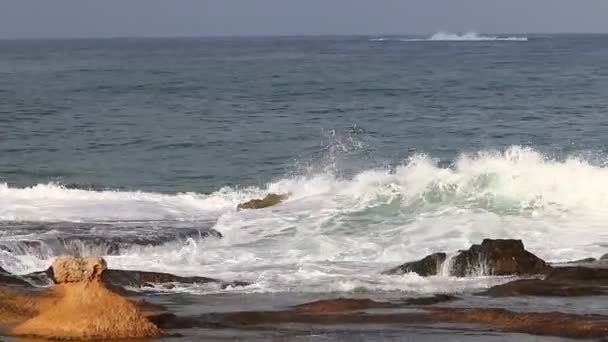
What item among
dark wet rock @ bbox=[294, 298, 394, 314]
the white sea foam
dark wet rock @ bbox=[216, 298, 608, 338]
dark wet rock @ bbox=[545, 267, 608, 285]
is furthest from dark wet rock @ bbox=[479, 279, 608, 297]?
dark wet rock @ bbox=[294, 298, 394, 314]

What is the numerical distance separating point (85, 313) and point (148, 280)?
4.27 meters

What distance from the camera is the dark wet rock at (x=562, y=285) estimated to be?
14.1 metres

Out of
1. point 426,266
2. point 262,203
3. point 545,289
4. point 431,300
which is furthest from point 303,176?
point 431,300

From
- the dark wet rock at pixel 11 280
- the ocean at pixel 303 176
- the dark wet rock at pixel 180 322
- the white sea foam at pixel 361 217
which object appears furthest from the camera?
the ocean at pixel 303 176

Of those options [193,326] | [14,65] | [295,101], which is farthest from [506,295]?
[14,65]

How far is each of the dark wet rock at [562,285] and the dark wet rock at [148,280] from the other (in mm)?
3240

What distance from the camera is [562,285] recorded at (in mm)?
14492

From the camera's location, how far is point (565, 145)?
34.3 meters

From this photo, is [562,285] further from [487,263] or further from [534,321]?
[534,321]

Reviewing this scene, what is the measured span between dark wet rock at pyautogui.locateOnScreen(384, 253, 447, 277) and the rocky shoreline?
0.01 metres

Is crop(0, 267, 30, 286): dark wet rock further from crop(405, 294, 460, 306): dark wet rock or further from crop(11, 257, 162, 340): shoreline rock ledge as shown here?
crop(405, 294, 460, 306): dark wet rock

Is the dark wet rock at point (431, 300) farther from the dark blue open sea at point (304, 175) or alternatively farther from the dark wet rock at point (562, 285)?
the dark blue open sea at point (304, 175)

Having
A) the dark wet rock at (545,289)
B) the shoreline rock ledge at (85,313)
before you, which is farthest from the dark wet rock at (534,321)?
the shoreline rock ledge at (85,313)

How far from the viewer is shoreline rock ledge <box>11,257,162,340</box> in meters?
10.8
